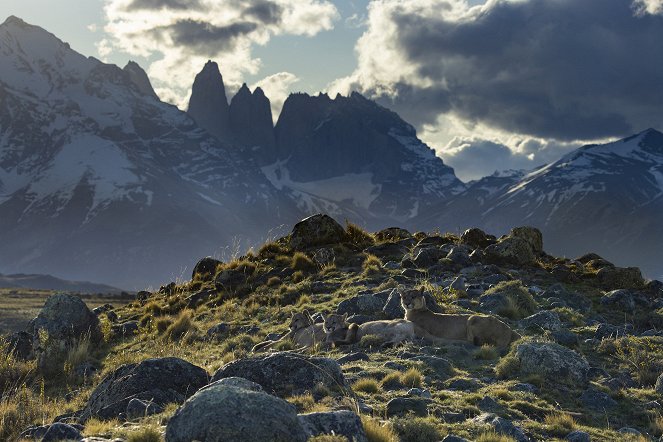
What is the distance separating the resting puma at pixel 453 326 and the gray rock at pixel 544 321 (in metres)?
1.97

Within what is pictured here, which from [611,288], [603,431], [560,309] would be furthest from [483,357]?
[611,288]

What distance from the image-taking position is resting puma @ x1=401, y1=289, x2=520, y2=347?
1520cm

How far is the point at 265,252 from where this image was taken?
107 feet

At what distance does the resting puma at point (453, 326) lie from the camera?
598 inches

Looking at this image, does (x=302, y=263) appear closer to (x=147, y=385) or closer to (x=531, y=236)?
(x=531, y=236)

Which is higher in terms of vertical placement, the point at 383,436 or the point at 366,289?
the point at 366,289

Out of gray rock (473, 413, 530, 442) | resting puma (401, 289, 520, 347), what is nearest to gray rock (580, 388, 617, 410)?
gray rock (473, 413, 530, 442)

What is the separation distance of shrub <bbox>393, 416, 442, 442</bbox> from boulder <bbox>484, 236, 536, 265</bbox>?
18.9m

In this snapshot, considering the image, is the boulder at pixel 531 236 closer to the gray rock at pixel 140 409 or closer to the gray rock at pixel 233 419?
the gray rock at pixel 140 409

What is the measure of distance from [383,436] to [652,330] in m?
13.0

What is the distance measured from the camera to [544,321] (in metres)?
17.2

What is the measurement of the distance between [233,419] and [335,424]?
1.48m

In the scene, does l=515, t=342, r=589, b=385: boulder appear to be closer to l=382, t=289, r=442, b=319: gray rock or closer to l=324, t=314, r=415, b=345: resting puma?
l=324, t=314, r=415, b=345: resting puma

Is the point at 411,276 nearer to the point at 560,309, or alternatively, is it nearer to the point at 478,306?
the point at 478,306
